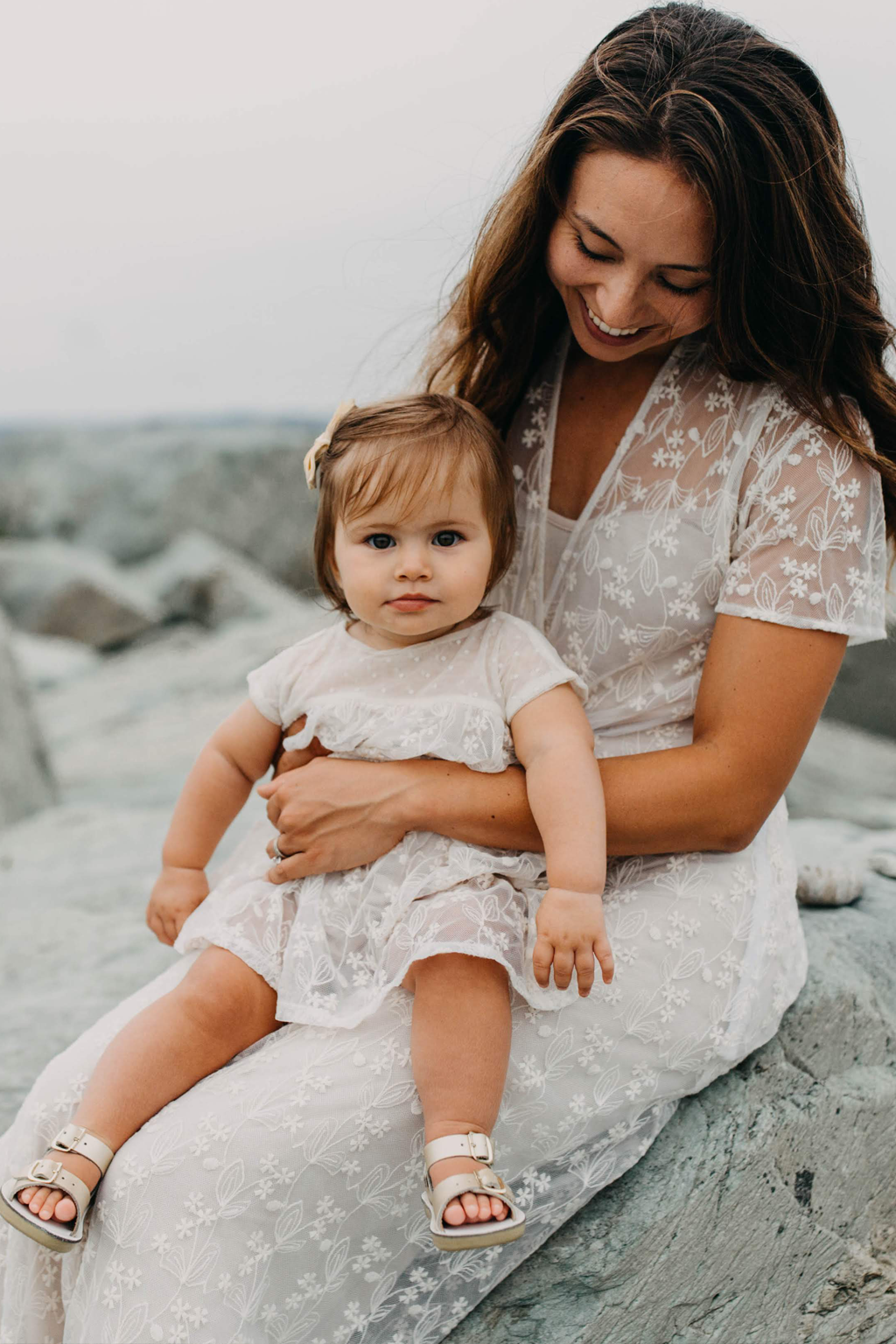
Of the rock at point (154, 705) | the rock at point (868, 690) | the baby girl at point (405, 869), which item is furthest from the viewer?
the rock at point (868, 690)

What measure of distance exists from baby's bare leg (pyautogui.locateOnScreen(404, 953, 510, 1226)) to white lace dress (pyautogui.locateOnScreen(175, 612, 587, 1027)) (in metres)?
0.03

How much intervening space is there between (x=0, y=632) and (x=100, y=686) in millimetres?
1572

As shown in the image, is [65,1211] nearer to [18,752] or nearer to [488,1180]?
[488,1180]

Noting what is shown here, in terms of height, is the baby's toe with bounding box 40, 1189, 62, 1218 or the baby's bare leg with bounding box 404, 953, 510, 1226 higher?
the baby's bare leg with bounding box 404, 953, 510, 1226

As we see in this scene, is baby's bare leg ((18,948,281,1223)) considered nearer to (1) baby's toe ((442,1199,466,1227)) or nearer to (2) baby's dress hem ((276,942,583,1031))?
(2) baby's dress hem ((276,942,583,1031))

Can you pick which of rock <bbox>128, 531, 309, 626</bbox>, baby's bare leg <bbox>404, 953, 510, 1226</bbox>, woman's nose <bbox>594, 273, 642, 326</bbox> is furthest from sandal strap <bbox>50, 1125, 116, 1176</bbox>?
rock <bbox>128, 531, 309, 626</bbox>

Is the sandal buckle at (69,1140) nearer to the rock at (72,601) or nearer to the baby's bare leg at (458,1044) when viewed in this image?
the baby's bare leg at (458,1044)

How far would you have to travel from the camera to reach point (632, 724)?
1.63 m

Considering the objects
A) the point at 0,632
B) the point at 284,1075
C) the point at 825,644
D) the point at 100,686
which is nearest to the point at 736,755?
the point at 825,644

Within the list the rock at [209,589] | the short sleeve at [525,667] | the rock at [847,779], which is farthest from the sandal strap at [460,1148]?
the rock at [209,589]

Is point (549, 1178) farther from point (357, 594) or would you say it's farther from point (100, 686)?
point (100, 686)

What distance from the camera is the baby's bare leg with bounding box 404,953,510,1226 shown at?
4.04 feet

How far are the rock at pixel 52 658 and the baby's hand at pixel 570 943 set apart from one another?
4415 millimetres

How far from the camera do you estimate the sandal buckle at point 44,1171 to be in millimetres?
1232
